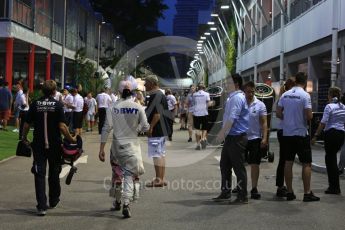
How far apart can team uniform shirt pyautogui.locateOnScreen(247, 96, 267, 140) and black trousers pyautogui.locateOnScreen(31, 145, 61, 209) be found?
10.2 ft

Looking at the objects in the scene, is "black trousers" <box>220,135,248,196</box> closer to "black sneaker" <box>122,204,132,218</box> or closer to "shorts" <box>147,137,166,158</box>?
"shorts" <box>147,137,166,158</box>

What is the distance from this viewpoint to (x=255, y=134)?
9953 mm

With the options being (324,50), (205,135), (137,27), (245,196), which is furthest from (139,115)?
(137,27)

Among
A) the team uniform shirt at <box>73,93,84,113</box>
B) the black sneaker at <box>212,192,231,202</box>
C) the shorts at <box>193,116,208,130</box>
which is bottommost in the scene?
the black sneaker at <box>212,192,231,202</box>

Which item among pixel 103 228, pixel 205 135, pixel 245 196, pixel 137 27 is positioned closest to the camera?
pixel 103 228

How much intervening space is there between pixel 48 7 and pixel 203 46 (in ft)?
177

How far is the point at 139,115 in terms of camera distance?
839cm

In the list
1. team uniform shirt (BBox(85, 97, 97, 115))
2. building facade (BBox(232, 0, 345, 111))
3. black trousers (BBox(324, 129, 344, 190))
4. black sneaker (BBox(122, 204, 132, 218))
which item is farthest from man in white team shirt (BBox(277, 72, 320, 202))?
team uniform shirt (BBox(85, 97, 97, 115))

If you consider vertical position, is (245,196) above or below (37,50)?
below

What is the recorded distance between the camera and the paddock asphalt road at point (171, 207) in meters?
7.68

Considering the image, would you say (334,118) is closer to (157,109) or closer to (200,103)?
(157,109)

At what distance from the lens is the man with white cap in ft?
26.9

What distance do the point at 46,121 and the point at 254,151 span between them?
3.33 meters

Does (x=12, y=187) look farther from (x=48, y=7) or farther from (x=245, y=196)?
(x=48, y=7)
